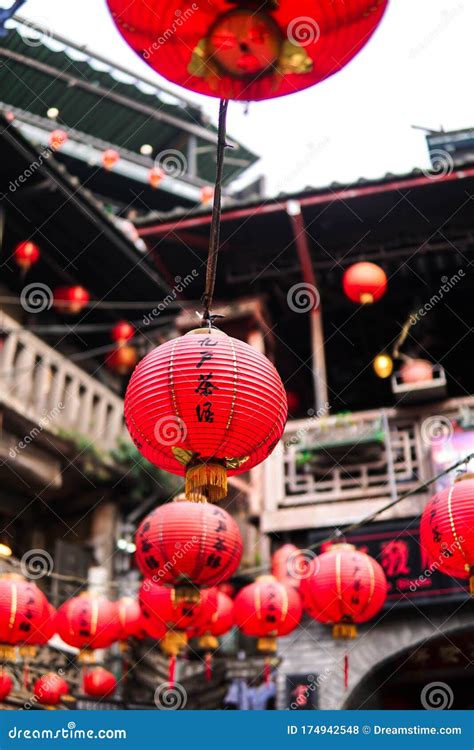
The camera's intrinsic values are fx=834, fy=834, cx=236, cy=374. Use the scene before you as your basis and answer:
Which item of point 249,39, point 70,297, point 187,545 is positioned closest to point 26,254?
point 70,297

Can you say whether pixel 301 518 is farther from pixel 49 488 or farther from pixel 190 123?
pixel 190 123

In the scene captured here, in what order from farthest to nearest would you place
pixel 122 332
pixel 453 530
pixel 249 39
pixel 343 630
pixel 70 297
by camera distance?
pixel 122 332 → pixel 70 297 → pixel 343 630 → pixel 453 530 → pixel 249 39

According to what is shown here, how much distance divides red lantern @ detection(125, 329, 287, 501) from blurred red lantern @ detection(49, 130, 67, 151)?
32.2 ft

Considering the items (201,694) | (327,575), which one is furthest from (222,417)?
(201,694)

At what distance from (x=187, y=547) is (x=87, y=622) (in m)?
2.25

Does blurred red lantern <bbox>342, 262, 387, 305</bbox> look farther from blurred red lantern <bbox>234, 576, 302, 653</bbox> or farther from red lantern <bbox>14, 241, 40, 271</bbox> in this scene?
red lantern <bbox>14, 241, 40, 271</bbox>

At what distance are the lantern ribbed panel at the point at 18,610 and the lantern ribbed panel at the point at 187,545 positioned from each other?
1.54 meters

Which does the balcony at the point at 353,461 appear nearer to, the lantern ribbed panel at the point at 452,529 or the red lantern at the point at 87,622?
the red lantern at the point at 87,622

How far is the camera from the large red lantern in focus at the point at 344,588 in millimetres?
7164

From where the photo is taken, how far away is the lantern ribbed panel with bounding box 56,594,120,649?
A: 26.7 feet

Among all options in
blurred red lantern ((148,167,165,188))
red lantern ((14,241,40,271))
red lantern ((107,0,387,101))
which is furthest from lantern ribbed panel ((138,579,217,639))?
blurred red lantern ((148,167,165,188))

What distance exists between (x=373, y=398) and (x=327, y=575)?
7.03 metres

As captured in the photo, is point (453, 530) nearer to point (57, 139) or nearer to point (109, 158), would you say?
point (57, 139)

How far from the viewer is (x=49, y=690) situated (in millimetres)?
9188
